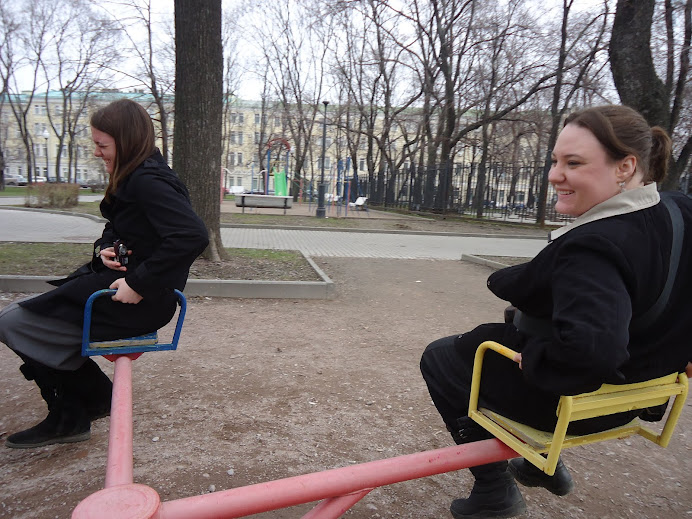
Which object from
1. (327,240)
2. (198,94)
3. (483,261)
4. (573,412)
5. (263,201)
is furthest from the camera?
(263,201)

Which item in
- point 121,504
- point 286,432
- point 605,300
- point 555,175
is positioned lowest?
point 286,432

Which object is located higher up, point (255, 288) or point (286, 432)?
point (255, 288)

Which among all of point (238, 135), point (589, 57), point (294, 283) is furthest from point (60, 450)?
point (238, 135)

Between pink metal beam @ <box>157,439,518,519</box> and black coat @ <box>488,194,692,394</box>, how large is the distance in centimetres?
42

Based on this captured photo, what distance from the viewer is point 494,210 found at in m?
21.9

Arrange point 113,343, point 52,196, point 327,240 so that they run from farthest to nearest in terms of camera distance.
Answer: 1. point 52,196
2. point 327,240
3. point 113,343

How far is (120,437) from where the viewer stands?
1.51m

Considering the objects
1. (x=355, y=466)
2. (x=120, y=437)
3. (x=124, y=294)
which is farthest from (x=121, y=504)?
(x=124, y=294)

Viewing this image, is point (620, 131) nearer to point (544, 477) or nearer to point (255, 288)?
point (544, 477)

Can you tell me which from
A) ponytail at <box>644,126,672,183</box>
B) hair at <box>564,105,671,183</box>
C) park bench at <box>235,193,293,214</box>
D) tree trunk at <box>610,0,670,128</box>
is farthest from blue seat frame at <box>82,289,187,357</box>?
park bench at <box>235,193,293,214</box>

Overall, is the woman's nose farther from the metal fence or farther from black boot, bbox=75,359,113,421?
the metal fence

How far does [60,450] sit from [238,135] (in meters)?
72.3

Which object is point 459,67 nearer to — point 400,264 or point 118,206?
point 400,264

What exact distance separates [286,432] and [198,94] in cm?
524
